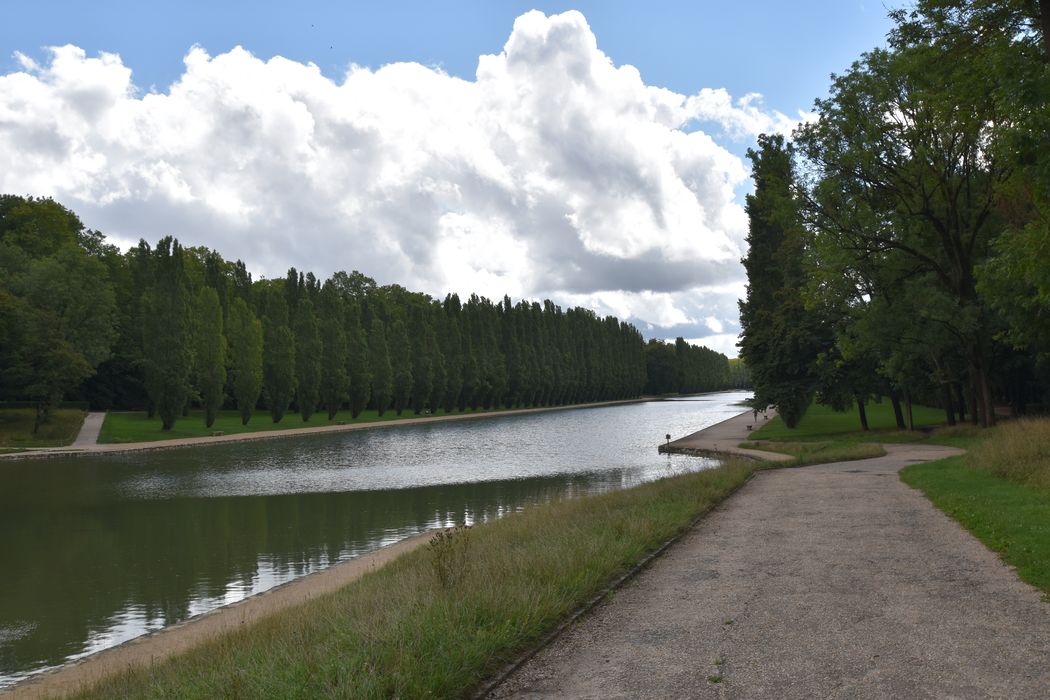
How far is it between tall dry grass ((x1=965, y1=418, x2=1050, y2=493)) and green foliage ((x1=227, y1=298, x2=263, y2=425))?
5538cm

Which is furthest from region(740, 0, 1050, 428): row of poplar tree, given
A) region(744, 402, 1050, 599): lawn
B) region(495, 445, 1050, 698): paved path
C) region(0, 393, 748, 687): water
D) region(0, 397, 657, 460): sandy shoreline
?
region(0, 397, 657, 460): sandy shoreline

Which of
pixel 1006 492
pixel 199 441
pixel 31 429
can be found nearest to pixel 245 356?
pixel 199 441

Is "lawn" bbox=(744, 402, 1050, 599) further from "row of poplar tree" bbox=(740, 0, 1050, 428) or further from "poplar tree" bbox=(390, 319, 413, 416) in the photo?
"poplar tree" bbox=(390, 319, 413, 416)

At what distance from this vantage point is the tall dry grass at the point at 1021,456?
50.9 feet

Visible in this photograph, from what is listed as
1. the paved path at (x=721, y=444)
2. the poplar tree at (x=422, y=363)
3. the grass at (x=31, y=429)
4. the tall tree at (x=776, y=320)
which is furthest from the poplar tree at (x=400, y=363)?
the tall tree at (x=776, y=320)

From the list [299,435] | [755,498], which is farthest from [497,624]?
[299,435]

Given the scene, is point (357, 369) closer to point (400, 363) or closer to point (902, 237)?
point (400, 363)

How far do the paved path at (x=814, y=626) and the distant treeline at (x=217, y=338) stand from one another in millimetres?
50676

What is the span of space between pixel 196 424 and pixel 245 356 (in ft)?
24.6

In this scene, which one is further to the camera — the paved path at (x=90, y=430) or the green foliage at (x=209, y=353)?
the green foliage at (x=209, y=353)

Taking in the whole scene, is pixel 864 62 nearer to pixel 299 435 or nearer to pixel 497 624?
pixel 497 624

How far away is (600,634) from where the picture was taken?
7270 millimetres

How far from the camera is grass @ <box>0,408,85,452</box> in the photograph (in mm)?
45031

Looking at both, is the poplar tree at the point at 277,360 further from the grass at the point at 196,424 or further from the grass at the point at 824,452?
the grass at the point at 824,452
